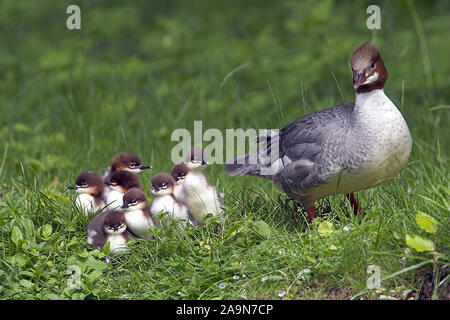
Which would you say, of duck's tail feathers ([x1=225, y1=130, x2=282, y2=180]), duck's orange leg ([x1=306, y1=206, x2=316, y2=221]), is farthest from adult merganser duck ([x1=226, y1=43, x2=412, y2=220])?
duck's tail feathers ([x1=225, y1=130, x2=282, y2=180])

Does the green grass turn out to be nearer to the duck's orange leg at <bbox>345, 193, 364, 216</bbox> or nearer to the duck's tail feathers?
the duck's orange leg at <bbox>345, 193, 364, 216</bbox>

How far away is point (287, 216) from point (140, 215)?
107 centimetres

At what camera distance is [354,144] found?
14.7ft

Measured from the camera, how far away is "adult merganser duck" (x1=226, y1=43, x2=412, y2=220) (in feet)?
14.5

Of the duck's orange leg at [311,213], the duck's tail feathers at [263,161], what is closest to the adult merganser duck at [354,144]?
the duck's orange leg at [311,213]

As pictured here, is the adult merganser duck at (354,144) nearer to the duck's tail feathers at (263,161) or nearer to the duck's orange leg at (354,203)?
the duck's orange leg at (354,203)

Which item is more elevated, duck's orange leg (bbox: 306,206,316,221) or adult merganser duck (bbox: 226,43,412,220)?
adult merganser duck (bbox: 226,43,412,220)

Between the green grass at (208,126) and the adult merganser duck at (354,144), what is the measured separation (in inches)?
9.3

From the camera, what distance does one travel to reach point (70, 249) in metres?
4.63

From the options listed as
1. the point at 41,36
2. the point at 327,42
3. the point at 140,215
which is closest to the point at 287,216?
the point at 140,215

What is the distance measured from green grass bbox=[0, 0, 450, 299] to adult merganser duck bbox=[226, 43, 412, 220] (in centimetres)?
24

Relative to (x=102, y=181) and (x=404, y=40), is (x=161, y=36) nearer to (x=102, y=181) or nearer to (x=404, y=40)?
(x=404, y=40)

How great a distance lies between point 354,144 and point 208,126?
10.4 feet

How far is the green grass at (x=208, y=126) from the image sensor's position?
4.15 meters
